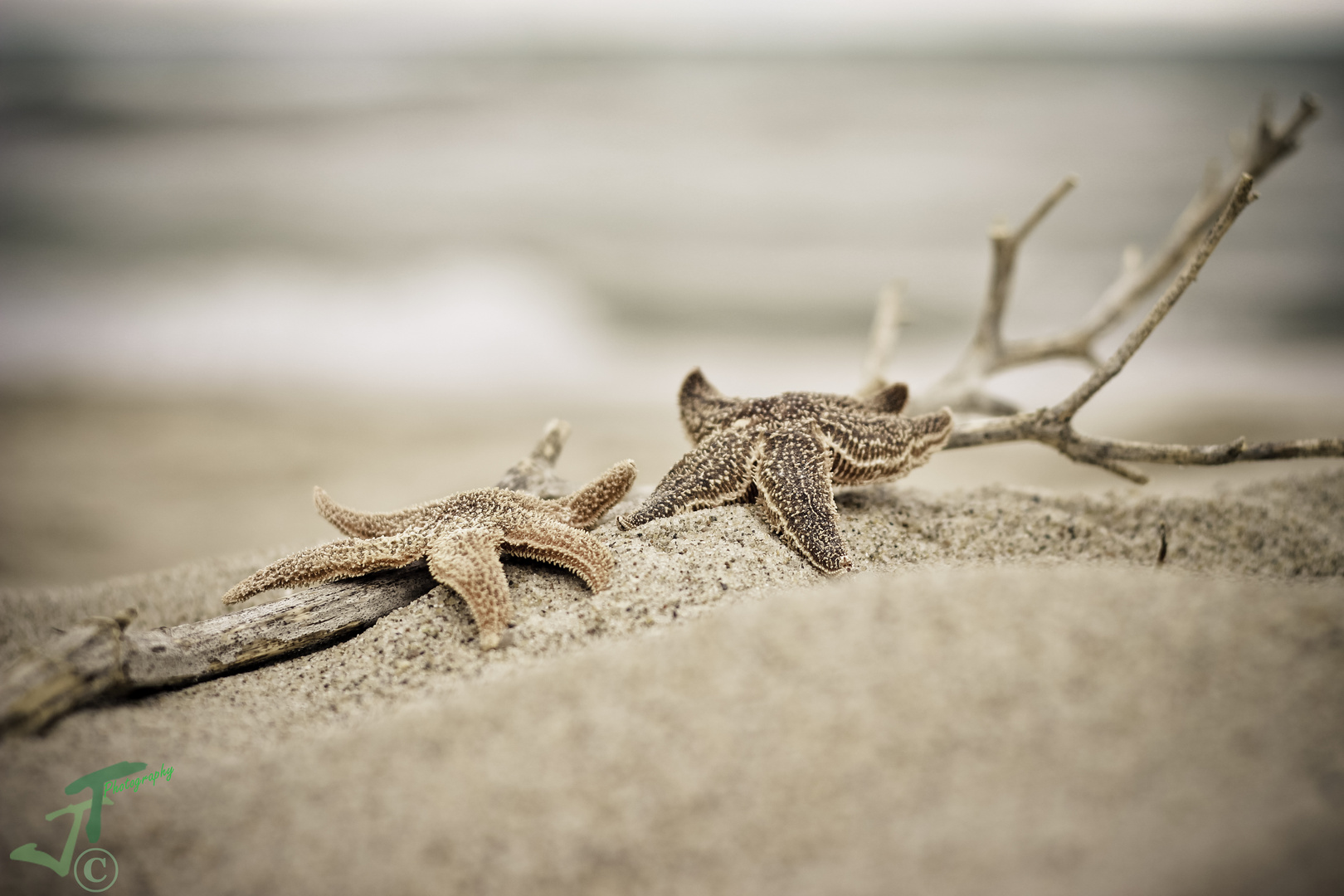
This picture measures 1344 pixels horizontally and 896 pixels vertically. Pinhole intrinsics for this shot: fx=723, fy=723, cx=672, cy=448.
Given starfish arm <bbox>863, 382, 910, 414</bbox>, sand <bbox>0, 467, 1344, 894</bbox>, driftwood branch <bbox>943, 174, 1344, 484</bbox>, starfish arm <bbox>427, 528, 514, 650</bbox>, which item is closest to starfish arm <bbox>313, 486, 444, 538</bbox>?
starfish arm <bbox>427, 528, 514, 650</bbox>

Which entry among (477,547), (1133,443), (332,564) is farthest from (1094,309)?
(332,564)

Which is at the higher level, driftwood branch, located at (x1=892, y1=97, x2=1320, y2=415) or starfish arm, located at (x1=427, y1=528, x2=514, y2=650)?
driftwood branch, located at (x1=892, y1=97, x2=1320, y2=415)

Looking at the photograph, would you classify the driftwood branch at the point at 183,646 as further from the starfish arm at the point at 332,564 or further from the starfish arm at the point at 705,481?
the starfish arm at the point at 705,481

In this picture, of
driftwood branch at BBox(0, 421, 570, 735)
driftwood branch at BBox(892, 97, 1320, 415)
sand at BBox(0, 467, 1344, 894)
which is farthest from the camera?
driftwood branch at BBox(892, 97, 1320, 415)

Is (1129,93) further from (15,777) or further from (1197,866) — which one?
(15,777)

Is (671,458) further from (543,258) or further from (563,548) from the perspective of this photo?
(543,258)

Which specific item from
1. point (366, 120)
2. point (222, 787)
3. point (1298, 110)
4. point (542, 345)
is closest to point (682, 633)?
point (222, 787)

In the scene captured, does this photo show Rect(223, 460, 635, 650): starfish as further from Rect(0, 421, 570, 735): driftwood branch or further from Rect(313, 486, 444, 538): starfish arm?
Rect(0, 421, 570, 735): driftwood branch
